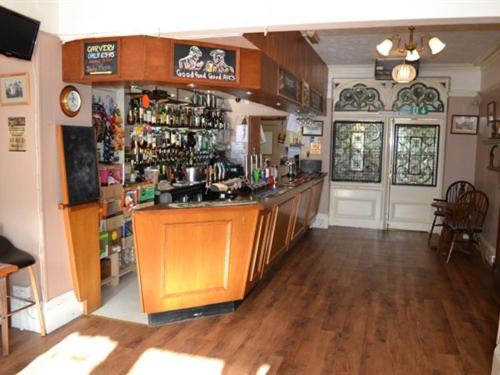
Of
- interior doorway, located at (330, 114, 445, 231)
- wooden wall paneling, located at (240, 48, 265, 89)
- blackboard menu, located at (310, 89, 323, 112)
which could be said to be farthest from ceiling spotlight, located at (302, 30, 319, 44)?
interior doorway, located at (330, 114, 445, 231)

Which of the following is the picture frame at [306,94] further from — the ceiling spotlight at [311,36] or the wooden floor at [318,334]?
the wooden floor at [318,334]

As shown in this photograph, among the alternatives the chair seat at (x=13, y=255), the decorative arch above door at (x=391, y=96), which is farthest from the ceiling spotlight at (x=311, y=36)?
the chair seat at (x=13, y=255)

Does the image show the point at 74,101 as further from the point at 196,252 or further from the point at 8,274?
the point at 196,252

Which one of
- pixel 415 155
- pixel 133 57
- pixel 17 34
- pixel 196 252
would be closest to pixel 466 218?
pixel 415 155

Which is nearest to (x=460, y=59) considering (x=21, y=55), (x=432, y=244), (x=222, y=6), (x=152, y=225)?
(x=432, y=244)

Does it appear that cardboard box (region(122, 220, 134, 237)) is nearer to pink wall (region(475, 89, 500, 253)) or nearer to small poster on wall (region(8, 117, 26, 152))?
small poster on wall (region(8, 117, 26, 152))

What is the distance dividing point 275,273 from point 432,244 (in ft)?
10.4

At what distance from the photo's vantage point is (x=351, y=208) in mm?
8375

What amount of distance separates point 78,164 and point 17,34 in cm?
109

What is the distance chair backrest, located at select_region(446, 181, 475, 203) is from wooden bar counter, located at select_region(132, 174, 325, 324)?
15.3 feet

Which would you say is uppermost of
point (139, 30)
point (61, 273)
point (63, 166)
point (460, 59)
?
point (460, 59)

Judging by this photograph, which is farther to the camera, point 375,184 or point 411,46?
point 375,184

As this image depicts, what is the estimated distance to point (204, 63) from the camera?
3672 mm

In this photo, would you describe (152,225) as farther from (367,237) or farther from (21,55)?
(367,237)
